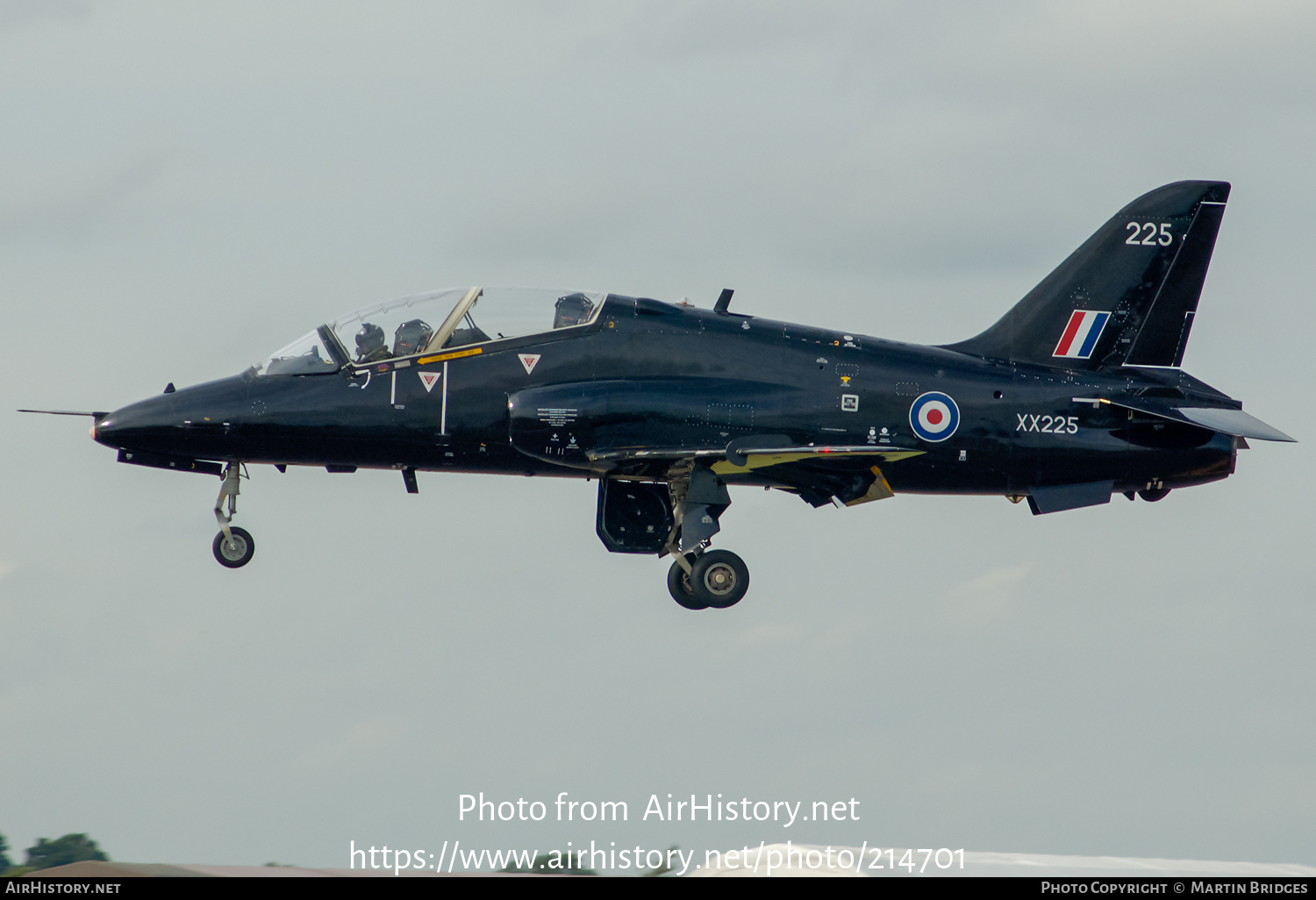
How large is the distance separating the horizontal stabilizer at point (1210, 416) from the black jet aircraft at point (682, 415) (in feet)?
0.17

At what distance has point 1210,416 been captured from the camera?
2634cm

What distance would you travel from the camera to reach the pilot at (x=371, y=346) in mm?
25531

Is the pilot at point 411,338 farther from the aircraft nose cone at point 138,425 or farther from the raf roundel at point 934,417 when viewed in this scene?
the raf roundel at point 934,417

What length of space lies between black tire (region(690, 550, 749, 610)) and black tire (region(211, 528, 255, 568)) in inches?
272

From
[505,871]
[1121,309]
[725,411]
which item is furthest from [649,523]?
[1121,309]

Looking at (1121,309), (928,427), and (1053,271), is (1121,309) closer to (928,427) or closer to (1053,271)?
(1053,271)

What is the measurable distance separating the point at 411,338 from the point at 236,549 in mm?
4365

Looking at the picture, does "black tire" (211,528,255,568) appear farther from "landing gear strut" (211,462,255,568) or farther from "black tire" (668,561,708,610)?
"black tire" (668,561,708,610)

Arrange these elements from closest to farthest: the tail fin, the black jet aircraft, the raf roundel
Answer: the black jet aircraft → the raf roundel → the tail fin

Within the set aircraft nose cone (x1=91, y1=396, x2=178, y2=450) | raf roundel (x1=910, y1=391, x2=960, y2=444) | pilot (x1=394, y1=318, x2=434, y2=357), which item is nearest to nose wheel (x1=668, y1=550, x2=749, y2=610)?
raf roundel (x1=910, y1=391, x2=960, y2=444)

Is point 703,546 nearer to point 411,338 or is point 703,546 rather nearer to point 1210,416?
point 411,338

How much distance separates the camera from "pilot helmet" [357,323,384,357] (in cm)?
2558

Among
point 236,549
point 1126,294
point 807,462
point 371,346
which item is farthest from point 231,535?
A: point 1126,294

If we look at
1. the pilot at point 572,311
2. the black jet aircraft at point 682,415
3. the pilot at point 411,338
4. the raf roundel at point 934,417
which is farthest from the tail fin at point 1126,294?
the pilot at point 411,338
